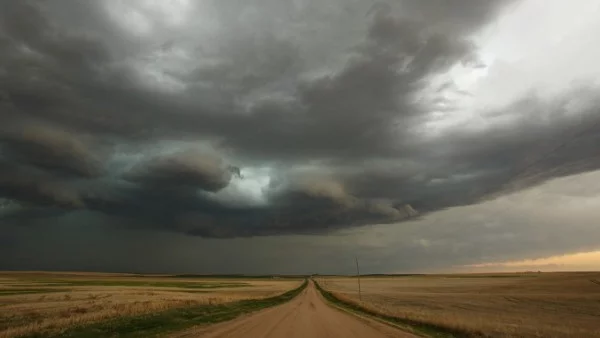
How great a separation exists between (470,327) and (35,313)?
1342 inches

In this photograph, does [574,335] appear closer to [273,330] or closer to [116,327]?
[273,330]

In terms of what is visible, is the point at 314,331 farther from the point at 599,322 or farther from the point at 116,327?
the point at 599,322

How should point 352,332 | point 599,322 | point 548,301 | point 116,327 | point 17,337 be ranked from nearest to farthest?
point 17,337 < point 352,332 < point 116,327 < point 599,322 < point 548,301

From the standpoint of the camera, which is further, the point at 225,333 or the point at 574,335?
the point at 574,335

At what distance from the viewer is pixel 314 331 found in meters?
22.6

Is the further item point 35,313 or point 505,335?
point 35,313

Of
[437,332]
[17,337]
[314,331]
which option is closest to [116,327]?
[17,337]

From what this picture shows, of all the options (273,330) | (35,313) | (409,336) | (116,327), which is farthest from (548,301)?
(35,313)

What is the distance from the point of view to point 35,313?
115ft

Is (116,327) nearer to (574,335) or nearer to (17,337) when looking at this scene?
(17,337)

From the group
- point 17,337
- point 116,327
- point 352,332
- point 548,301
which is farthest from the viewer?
point 548,301

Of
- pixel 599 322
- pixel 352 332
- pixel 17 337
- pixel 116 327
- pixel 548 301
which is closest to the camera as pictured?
pixel 17 337

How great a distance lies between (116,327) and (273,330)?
9.49 meters

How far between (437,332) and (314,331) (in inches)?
322
